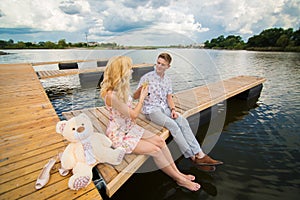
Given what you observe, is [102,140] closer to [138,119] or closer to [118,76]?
[118,76]

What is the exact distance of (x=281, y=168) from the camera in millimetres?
3096

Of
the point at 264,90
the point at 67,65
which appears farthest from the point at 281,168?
the point at 67,65

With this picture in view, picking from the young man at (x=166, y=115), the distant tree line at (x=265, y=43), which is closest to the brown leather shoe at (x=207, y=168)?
the young man at (x=166, y=115)

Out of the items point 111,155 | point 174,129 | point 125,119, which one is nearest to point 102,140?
point 111,155

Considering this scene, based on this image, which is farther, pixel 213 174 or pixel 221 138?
pixel 221 138

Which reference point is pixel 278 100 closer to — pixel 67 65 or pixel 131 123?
pixel 131 123

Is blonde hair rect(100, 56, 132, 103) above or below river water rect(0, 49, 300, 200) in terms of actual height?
above

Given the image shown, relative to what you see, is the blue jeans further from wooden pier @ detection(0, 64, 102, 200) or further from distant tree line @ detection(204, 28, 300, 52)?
distant tree line @ detection(204, 28, 300, 52)

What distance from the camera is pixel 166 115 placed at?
306 centimetres

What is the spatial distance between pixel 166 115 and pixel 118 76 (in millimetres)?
1426

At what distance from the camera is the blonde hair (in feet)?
6.57

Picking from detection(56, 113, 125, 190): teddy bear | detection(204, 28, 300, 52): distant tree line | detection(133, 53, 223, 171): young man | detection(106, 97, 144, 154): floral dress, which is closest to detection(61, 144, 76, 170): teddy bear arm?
detection(56, 113, 125, 190): teddy bear

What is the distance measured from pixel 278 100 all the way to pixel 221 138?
4459 mm

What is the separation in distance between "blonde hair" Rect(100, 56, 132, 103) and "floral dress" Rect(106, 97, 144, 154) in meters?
0.22
